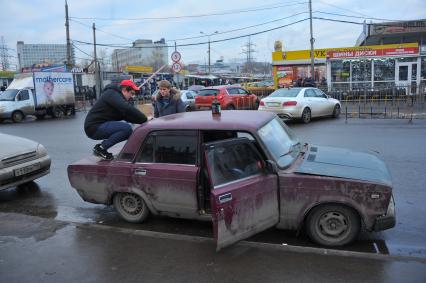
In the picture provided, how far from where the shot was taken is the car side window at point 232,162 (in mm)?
4035

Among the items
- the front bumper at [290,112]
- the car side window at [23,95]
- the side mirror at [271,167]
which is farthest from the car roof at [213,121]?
the car side window at [23,95]

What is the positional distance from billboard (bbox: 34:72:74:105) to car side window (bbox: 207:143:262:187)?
73.8 feet

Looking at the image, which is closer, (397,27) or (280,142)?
(280,142)

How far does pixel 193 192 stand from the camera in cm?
468

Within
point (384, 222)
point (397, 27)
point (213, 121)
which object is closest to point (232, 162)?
point (213, 121)

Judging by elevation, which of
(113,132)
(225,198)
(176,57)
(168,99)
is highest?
(176,57)

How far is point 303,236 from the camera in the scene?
4727 mm

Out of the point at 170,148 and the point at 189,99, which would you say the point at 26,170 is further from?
the point at 189,99

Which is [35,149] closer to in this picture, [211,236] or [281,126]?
[211,236]

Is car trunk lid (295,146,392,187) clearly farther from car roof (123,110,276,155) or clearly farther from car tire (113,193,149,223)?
car tire (113,193,149,223)

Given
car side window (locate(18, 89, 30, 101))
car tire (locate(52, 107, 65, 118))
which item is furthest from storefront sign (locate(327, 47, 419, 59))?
car side window (locate(18, 89, 30, 101))

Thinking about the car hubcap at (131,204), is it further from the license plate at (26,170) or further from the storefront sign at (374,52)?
the storefront sign at (374,52)

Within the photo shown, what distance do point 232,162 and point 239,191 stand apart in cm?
34

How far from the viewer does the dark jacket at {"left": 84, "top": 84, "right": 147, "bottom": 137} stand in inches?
223
